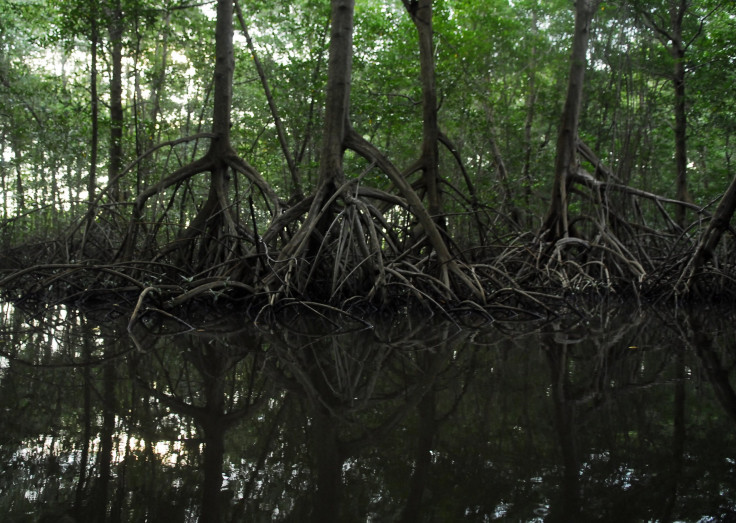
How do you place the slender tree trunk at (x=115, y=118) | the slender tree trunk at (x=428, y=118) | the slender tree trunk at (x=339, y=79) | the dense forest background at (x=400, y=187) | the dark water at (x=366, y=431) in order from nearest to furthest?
the dark water at (x=366, y=431)
the dense forest background at (x=400, y=187)
the slender tree trunk at (x=339, y=79)
the slender tree trunk at (x=428, y=118)
the slender tree trunk at (x=115, y=118)

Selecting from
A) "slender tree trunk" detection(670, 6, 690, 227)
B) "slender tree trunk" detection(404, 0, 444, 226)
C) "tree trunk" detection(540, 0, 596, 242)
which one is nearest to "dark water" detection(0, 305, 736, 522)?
"slender tree trunk" detection(404, 0, 444, 226)

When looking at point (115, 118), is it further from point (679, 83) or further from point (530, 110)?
point (679, 83)

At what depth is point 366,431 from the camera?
152 centimetres

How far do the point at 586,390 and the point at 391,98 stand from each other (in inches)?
361

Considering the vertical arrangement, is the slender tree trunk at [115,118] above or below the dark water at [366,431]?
above

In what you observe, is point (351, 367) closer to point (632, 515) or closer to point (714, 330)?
point (632, 515)

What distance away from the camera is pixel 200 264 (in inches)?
201

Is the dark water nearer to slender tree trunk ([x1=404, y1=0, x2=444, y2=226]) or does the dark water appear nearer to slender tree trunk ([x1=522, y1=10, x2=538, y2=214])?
slender tree trunk ([x1=404, y1=0, x2=444, y2=226])

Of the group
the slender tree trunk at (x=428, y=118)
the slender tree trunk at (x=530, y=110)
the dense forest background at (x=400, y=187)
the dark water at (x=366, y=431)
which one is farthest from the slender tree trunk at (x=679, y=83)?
the dark water at (x=366, y=431)

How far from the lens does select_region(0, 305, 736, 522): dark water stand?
1.09 m

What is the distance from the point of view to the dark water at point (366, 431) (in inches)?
43.1

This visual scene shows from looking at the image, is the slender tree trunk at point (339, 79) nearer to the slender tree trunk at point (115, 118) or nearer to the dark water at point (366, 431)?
the dark water at point (366, 431)

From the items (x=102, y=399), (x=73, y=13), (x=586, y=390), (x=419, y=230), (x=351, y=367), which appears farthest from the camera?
(x=73, y=13)

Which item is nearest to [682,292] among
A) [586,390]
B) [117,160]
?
[586,390]
